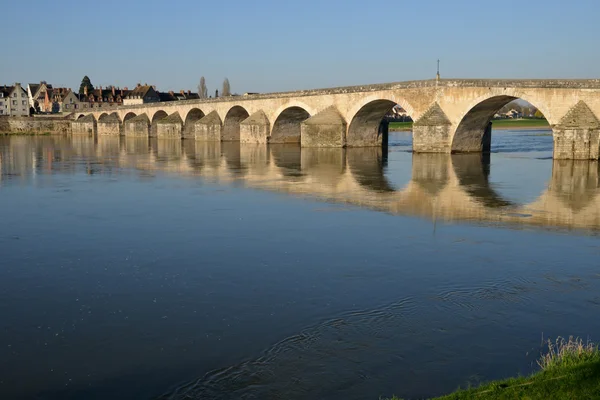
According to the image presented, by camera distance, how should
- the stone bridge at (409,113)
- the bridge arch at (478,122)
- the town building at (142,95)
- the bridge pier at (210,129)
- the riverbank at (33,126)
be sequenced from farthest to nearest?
the town building at (142,95)
the riverbank at (33,126)
the bridge pier at (210,129)
the bridge arch at (478,122)
the stone bridge at (409,113)

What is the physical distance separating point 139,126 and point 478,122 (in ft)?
158

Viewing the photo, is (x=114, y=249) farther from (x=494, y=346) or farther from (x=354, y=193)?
(x=354, y=193)

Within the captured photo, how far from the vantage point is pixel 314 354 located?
21.6 ft

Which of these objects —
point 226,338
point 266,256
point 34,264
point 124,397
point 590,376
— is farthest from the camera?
point 266,256

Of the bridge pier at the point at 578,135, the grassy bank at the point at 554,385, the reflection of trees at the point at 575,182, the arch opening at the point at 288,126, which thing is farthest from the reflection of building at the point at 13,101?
the grassy bank at the point at 554,385

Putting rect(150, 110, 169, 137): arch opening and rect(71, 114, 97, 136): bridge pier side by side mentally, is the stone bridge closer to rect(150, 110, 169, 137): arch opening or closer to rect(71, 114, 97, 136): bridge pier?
rect(150, 110, 169, 137): arch opening

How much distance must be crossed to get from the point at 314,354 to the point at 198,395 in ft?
4.78

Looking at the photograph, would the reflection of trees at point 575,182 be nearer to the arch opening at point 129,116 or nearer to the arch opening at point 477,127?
the arch opening at point 477,127

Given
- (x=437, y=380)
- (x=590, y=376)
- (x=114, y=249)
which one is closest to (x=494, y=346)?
(x=437, y=380)

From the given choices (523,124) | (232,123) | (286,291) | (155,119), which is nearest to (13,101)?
(155,119)

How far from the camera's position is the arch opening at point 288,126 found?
5041 cm

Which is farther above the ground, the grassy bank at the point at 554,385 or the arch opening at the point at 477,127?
the arch opening at the point at 477,127

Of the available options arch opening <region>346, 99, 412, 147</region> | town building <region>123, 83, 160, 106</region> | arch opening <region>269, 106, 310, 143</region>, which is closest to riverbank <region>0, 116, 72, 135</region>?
town building <region>123, 83, 160, 106</region>

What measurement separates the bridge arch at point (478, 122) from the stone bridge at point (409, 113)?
55 mm
